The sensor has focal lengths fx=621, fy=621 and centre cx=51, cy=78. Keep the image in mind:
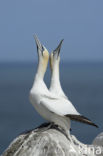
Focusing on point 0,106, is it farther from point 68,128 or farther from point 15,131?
point 68,128

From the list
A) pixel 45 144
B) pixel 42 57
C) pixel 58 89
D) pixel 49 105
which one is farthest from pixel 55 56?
pixel 45 144

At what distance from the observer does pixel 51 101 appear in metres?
12.5

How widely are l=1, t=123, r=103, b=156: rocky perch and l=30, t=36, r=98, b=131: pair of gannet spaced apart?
208 mm

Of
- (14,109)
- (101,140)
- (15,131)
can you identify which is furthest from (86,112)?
(101,140)

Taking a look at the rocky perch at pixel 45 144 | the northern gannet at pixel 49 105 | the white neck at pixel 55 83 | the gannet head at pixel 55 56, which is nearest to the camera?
the rocky perch at pixel 45 144

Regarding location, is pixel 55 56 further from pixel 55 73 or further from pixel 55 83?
pixel 55 83

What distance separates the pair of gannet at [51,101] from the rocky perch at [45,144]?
208 millimetres

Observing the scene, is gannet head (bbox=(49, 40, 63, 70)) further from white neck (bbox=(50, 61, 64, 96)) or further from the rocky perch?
the rocky perch

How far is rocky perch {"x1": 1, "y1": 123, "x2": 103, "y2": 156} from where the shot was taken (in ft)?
39.0

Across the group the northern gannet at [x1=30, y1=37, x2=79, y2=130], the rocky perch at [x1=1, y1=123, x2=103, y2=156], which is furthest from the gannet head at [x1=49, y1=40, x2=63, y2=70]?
the rocky perch at [x1=1, y1=123, x2=103, y2=156]

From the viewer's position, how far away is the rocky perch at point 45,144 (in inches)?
468

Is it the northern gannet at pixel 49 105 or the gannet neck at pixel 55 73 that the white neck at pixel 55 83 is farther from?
the northern gannet at pixel 49 105

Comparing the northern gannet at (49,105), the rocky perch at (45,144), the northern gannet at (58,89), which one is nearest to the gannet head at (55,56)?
the northern gannet at (58,89)

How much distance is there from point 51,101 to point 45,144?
992 millimetres
